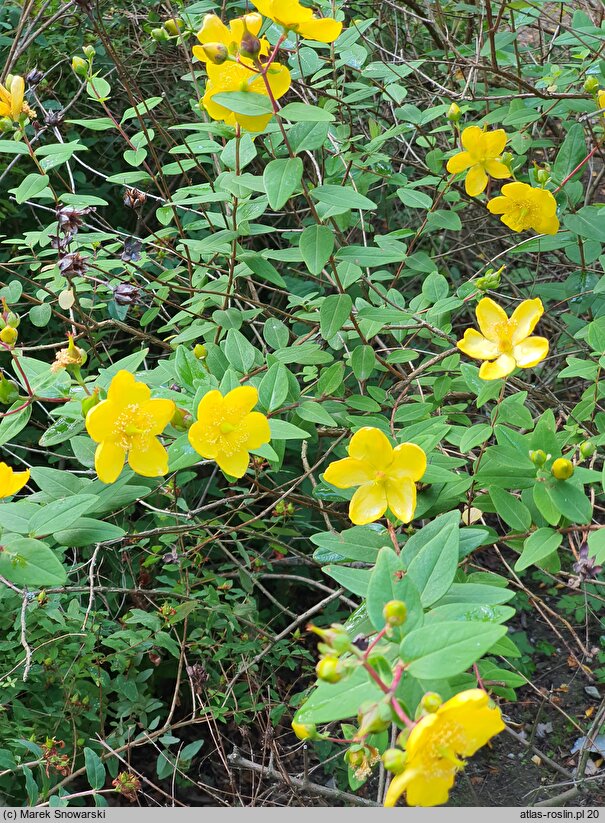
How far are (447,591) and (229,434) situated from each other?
43cm

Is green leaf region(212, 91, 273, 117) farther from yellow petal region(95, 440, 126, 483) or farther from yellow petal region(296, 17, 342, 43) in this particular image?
yellow petal region(95, 440, 126, 483)

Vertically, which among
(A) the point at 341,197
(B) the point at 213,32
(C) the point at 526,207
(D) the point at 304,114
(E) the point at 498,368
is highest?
(B) the point at 213,32

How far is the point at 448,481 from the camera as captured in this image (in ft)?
4.07

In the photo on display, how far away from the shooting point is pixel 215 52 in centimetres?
113

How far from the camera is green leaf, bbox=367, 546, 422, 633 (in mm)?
832

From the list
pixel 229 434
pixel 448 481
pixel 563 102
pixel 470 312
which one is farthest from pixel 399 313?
pixel 470 312

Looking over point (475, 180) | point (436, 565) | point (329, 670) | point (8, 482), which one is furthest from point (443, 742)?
point (475, 180)

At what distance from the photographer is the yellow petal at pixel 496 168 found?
1794mm

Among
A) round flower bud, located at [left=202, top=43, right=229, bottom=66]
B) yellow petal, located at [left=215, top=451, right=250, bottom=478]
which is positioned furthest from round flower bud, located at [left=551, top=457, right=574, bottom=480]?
round flower bud, located at [left=202, top=43, right=229, bottom=66]

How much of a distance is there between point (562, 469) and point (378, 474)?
30cm

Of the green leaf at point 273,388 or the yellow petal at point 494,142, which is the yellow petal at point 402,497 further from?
the yellow petal at point 494,142

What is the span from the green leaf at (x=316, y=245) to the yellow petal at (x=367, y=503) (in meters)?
0.42

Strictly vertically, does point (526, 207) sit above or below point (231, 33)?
below

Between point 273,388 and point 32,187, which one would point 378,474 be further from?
point 32,187
